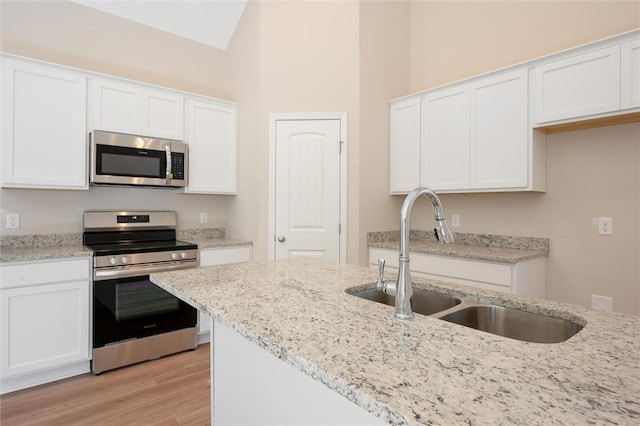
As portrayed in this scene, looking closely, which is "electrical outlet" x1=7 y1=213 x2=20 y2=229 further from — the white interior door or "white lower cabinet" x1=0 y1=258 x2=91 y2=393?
the white interior door

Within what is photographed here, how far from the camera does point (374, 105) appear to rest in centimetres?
350

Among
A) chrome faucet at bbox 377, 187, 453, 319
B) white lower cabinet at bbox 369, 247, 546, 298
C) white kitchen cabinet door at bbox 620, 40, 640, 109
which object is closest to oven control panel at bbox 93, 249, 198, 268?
white lower cabinet at bbox 369, 247, 546, 298

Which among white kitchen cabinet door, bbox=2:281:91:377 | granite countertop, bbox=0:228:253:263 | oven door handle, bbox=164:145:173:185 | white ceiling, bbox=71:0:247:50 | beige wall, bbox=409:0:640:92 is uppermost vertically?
white ceiling, bbox=71:0:247:50

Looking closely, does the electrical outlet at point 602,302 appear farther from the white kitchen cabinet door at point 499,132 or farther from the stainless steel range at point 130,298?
the stainless steel range at point 130,298

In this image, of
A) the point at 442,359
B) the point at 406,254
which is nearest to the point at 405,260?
the point at 406,254

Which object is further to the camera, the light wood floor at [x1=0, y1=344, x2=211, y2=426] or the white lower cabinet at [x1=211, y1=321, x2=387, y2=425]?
the light wood floor at [x1=0, y1=344, x2=211, y2=426]

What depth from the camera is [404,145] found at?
3484 millimetres

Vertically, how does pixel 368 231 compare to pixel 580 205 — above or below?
below

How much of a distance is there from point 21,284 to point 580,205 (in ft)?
13.2

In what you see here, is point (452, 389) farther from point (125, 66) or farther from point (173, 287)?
point (125, 66)

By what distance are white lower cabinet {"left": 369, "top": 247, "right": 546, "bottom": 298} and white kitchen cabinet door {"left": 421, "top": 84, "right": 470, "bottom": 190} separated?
0.68 m

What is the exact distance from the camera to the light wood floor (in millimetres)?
2127

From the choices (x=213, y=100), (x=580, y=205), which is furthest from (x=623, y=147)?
(x=213, y=100)

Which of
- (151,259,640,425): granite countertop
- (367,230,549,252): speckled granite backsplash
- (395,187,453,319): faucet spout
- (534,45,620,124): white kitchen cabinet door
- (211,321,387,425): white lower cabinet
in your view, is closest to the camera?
(151,259,640,425): granite countertop
